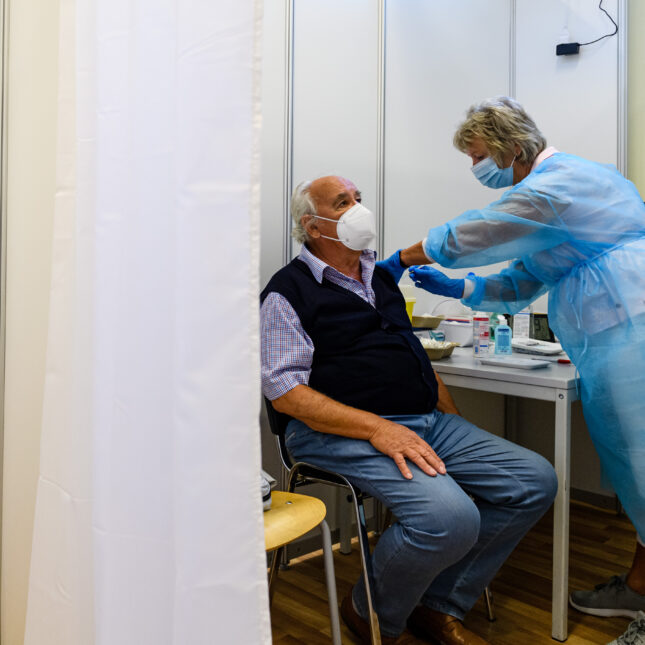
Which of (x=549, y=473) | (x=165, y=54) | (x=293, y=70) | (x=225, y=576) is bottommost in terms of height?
(x=549, y=473)

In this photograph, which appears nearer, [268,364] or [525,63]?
[268,364]

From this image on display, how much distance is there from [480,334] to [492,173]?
60 centimetres

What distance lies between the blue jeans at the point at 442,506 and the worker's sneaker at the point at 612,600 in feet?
1.26

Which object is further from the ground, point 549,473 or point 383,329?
point 383,329

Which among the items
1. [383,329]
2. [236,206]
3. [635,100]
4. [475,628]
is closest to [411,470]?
[383,329]

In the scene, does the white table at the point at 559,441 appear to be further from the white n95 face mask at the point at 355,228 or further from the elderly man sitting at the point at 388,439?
the white n95 face mask at the point at 355,228

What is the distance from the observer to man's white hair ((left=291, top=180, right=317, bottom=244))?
1832 millimetres

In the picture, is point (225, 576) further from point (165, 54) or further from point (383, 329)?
point (383, 329)

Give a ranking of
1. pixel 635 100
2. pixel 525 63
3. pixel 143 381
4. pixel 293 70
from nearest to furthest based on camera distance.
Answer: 1. pixel 143 381
2. pixel 293 70
3. pixel 635 100
4. pixel 525 63

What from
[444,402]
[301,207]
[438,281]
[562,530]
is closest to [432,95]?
[438,281]

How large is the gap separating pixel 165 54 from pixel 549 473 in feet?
4.50

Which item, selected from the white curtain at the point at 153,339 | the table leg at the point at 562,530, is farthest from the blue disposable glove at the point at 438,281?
the white curtain at the point at 153,339

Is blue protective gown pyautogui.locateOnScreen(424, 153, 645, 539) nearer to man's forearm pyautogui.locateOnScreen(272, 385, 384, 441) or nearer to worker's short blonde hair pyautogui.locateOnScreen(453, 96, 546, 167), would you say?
worker's short blonde hair pyautogui.locateOnScreen(453, 96, 546, 167)

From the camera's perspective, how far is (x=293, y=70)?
2.11m
